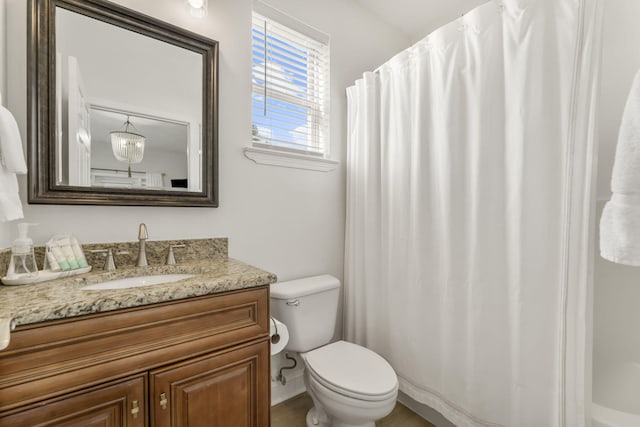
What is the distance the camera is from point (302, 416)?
1.63 m

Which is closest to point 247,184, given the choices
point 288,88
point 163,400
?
point 288,88

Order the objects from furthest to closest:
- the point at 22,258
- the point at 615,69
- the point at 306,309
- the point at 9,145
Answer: the point at 306,309, the point at 615,69, the point at 22,258, the point at 9,145

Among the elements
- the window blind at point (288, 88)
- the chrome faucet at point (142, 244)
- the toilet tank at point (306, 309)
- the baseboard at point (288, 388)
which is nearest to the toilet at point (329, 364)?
the toilet tank at point (306, 309)

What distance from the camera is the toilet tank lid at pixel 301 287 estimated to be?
1538 millimetres

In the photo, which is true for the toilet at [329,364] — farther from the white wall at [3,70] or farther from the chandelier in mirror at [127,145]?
the white wall at [3,70]

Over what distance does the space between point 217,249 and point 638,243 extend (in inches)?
62.9

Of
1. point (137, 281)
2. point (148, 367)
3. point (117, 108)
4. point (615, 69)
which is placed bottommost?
point (148, 367)

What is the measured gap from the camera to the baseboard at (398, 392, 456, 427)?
1548 millimetres

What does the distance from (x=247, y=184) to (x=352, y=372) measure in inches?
44.9

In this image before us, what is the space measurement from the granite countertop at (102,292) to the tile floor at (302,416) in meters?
1.02

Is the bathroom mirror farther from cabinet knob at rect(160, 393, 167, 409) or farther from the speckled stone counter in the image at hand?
cabinet knob at rect(160, 393, 167, 409)

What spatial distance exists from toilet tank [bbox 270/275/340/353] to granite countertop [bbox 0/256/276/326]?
0.42 m

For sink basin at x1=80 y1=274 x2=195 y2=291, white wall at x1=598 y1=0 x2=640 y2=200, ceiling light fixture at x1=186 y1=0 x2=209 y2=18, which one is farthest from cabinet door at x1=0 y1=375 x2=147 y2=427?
white wall at x1=598 y1=0 x2=640 y2=200

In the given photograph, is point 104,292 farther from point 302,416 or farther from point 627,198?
point 627,198
